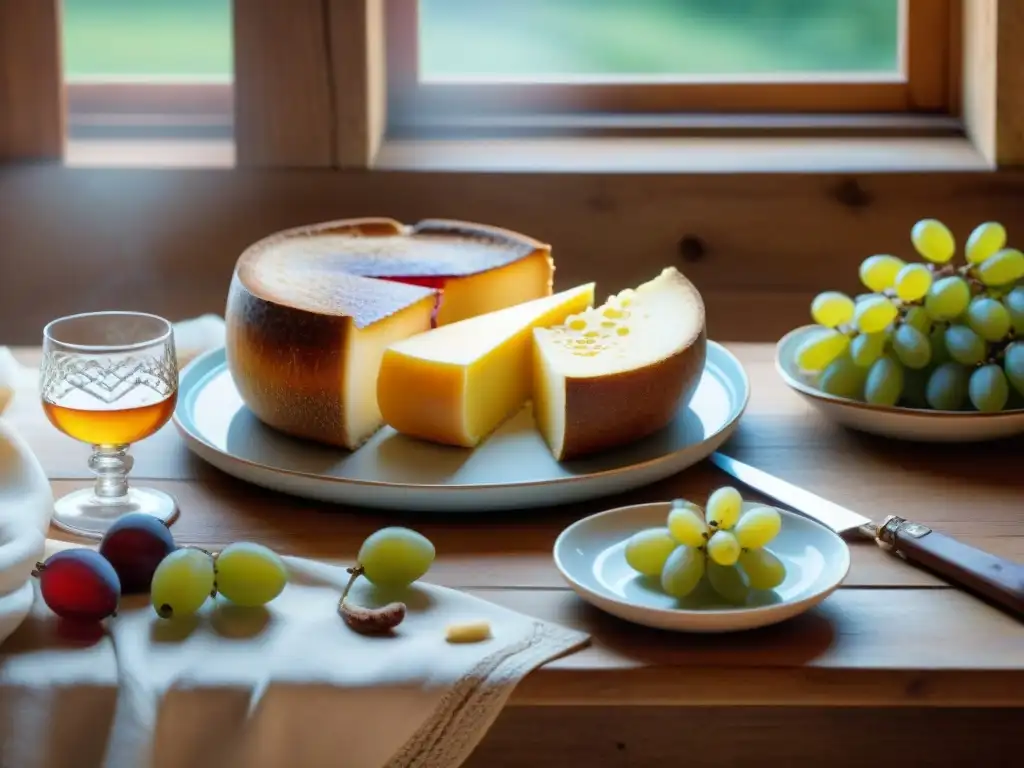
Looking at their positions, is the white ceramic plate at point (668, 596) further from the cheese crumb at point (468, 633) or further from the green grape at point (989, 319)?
the green grape at point (989, 319)

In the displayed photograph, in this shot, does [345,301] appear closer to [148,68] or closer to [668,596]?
[668,596]

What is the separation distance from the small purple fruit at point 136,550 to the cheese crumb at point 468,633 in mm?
244

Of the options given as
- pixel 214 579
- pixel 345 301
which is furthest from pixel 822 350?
pixel 214 579

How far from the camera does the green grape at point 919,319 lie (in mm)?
1490

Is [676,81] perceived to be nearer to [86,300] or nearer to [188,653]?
[86,300]

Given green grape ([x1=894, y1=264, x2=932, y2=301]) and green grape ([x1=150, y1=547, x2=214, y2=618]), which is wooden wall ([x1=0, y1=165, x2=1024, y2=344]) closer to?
green grape ([x1=894, y1=264, x2=932, y2=301])

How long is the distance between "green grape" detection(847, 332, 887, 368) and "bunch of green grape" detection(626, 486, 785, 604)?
45 cm

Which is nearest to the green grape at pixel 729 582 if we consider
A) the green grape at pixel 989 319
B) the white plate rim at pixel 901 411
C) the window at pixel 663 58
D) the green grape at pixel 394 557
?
the green grape at pixel 394 557

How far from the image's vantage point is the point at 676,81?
248 cm

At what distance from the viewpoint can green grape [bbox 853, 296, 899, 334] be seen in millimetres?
1488

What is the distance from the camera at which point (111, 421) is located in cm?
126

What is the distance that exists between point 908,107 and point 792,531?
148cm

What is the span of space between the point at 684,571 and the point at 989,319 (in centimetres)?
56

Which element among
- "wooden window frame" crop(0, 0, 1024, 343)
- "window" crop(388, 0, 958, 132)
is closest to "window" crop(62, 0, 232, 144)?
"wooden window frame" crop(0, 0, 1024, 343)
